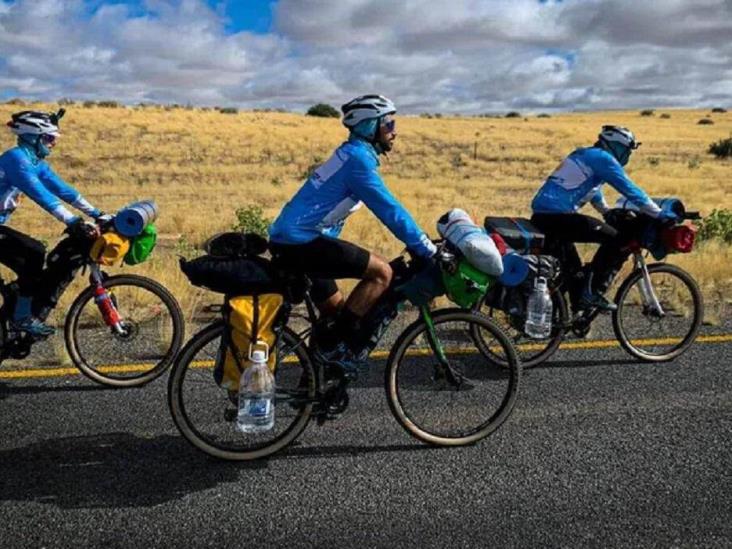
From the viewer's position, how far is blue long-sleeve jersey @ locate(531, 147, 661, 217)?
19.6 feet

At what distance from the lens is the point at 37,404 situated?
504 cm

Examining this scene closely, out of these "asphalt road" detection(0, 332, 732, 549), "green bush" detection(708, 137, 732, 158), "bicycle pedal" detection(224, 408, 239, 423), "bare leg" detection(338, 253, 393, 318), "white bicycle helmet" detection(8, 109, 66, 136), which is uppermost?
"green bush" detection(708, 137, 732, 158)

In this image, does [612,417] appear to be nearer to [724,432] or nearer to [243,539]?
[724,432]

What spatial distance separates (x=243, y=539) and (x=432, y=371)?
1773 mm

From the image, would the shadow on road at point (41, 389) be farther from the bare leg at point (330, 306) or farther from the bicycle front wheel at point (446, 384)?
the bicycle front wheel at point (446, 384)

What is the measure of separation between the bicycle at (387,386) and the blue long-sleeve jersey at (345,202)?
0.36 m

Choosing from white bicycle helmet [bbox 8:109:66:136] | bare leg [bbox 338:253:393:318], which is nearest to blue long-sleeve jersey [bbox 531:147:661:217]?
bare leg [bbox 338:253:393:318]

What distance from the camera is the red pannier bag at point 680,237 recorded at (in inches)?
240

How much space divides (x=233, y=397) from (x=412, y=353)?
3.59 feet

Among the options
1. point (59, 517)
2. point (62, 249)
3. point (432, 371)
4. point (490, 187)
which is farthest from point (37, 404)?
point (490, 187)

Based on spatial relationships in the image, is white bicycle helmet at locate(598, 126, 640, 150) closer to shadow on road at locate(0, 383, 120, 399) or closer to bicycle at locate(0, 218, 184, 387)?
bicycle at locate(0, 218, 184, 387)

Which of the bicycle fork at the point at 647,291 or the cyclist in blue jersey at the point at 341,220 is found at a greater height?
the cyclist in blue jersey at the point at 341,220

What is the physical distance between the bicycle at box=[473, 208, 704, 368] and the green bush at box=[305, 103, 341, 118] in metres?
75.1

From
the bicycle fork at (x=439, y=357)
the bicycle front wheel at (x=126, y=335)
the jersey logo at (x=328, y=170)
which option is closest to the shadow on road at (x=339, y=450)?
the bicycle fork at (x=439, y=357)
